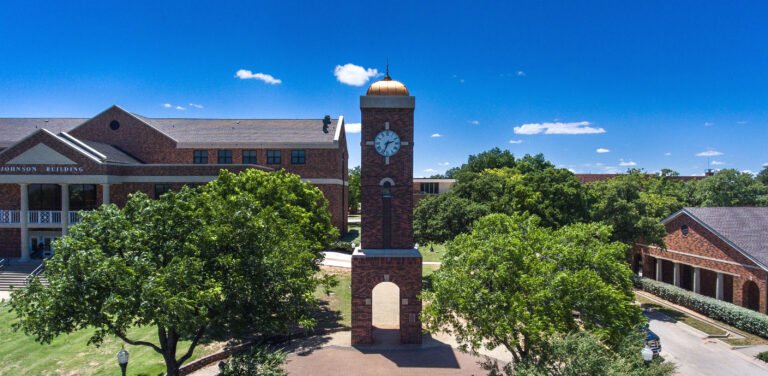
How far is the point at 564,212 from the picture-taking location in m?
30.0

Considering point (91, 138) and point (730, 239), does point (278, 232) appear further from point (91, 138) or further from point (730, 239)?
point (91, 138)

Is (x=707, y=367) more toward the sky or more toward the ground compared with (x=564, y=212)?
more toward the ground

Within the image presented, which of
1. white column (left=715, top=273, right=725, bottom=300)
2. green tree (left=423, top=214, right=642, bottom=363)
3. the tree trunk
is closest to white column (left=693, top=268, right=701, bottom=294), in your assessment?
white column (left=715, top=273, right=725, bottom=300)

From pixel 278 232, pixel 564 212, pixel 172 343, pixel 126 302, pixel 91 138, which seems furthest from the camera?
pixel 91 138

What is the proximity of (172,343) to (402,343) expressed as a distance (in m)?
9.41

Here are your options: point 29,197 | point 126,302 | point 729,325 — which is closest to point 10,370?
point 126,302

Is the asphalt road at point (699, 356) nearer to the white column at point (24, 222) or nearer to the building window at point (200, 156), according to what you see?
the building window at point (200, 156)

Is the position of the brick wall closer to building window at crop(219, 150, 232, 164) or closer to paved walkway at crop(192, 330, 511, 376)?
building window at crop(219, 150, 232, 164)

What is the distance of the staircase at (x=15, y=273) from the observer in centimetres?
2767

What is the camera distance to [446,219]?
96.4ft

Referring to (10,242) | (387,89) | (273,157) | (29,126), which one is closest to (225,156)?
(273,157)

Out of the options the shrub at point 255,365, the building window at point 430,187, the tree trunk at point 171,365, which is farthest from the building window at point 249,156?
Result: the building window at point 430,187

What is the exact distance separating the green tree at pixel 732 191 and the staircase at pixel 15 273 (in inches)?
2739

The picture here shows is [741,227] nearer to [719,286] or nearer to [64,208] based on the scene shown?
[719,286]
